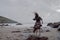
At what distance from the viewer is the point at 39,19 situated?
21.1m

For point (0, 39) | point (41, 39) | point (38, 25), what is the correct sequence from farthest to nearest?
point (38, 25) → point (0, 39) → point (41, 39)

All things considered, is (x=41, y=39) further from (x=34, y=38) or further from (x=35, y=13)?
(x=35, y=13)

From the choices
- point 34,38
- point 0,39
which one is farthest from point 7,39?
point 34,38

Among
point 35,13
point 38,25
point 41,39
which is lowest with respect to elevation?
point 41,39

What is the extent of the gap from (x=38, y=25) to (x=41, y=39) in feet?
10.8

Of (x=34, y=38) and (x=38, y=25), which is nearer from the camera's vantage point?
(x=34, y=38)

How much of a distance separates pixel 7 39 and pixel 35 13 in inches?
187

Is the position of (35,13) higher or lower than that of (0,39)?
higher

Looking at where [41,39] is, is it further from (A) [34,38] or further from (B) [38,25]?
(B) [38,25]

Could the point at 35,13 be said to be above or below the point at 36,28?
above

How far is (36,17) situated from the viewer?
20.8 m

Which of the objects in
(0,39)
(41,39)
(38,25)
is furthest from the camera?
(38,25)

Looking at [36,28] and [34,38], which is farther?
[36,28]

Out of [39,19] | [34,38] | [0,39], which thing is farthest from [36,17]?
[0,39]
